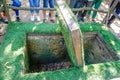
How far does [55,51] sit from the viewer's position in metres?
4.70

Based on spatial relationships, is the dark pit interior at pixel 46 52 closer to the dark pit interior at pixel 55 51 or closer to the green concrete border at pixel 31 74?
the dark pit interior at pixel 55 51

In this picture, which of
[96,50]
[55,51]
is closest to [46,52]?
[55,51]

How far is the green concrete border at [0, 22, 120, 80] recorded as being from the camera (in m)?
3.14

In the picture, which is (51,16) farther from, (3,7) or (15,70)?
(15,70)

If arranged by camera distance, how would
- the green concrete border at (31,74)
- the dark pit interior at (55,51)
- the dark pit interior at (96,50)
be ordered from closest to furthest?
1. the green concrete border at (31,74)
2. the dark pit interior at (96,50)
3. the dark pit interior at (55,51)

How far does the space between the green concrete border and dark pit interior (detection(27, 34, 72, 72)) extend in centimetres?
20

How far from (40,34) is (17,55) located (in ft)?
3.25

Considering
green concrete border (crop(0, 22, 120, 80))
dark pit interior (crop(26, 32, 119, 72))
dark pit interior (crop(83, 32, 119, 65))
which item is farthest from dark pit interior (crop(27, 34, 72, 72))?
dark pit interior (crop(83, 32, 119, 65))

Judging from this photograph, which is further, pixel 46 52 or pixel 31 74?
pixel 46 52

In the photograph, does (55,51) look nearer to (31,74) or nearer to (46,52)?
(46,52)

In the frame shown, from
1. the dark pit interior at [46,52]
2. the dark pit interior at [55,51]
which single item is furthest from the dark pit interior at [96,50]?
the dark pit interior at [46,52]

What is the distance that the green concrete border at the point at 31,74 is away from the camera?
3137 millimetres

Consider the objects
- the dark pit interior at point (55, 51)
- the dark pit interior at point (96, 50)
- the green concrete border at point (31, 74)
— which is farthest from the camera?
the dark pit interior at point (55, 51)

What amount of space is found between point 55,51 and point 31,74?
1.64m
